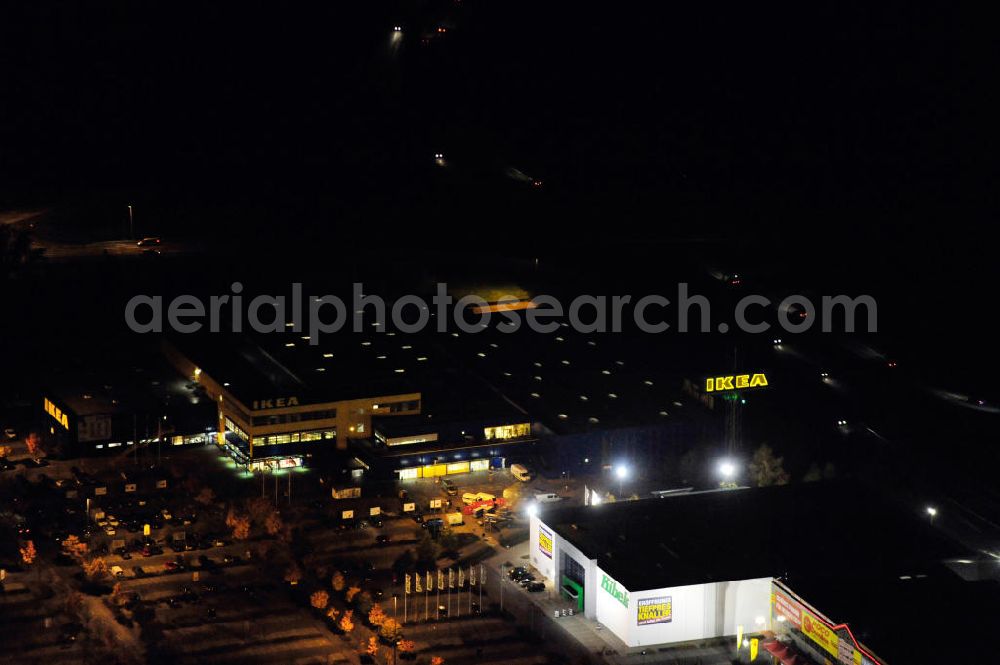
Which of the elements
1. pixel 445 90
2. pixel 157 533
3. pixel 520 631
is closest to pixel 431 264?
pixel 445 90

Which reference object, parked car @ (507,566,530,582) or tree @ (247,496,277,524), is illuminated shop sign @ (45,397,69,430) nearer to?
tree @ (247,496,277,524)

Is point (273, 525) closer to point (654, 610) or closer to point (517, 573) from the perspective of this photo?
point (517, 573)

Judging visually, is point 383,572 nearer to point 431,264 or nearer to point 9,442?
point 9,442

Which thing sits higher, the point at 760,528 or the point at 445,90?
the point at 445,90

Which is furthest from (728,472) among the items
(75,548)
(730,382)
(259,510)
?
(75,548)

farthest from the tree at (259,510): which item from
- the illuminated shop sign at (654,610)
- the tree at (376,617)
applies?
the illuminated shop sign at (654,610)

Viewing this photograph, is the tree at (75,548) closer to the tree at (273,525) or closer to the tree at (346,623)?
the tree at (273,525)

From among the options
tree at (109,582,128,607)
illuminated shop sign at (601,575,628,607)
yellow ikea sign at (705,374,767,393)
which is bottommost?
tree at (109,582,128,607)

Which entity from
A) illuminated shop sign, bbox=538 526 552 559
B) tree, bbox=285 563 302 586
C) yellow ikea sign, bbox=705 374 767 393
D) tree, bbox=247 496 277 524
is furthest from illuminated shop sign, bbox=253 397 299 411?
yellow ikea sign, bbox=705 374 767 393
